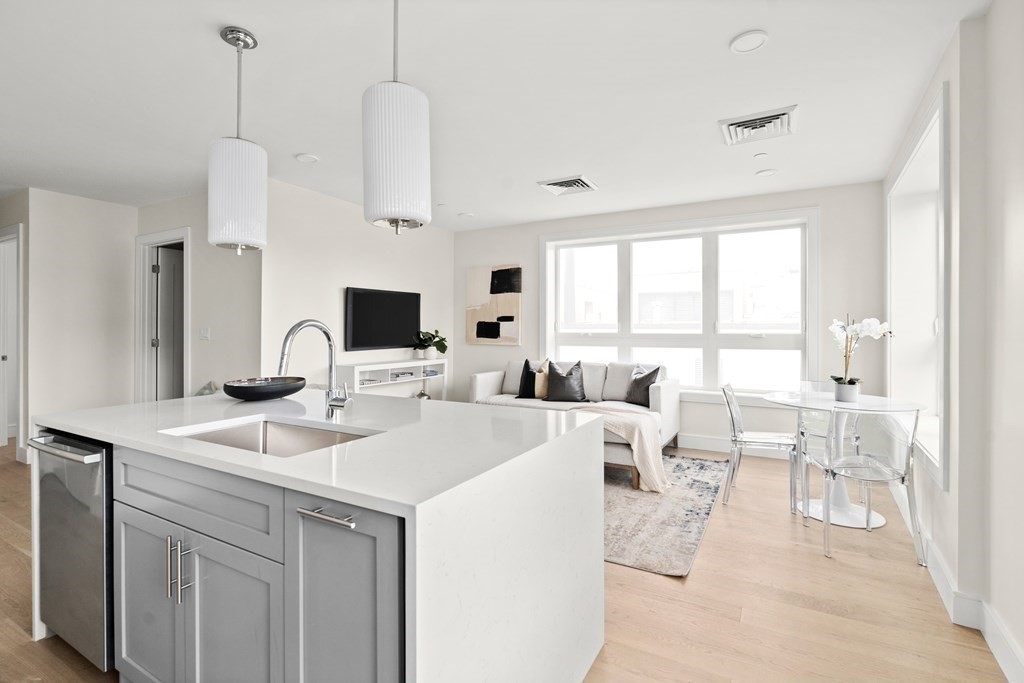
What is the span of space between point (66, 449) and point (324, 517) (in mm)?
1174

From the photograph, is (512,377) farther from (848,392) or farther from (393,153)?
(393,153)

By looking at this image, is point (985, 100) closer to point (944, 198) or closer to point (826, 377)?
point (944, 198)

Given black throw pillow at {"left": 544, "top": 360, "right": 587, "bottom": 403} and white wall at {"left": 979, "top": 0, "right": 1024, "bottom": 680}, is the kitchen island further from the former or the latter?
black throw pillow at {"left": 544, "top": 360, "right": 587, "bottom": 403}

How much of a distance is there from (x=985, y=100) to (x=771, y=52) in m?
0.83

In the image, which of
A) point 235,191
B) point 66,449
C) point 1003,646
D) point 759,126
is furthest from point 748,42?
point 66,449

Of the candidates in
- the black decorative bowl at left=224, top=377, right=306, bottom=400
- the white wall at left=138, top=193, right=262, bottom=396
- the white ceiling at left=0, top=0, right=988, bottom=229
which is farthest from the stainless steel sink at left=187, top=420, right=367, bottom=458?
the white wall at left=138, top=193, right=262, bottom=396

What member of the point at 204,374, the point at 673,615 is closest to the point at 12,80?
the point at 204,374

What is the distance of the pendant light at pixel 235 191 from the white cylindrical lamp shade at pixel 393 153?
69 cm

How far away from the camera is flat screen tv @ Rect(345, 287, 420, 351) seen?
488 cm

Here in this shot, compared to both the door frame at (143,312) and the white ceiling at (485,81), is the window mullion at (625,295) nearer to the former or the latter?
the white ceiling at (485,81)

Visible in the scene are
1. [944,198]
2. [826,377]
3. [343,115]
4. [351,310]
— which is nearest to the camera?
[944,198]

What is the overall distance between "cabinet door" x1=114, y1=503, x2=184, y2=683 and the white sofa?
9.58 feet

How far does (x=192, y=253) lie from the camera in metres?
4.54

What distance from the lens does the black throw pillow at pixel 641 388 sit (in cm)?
470
